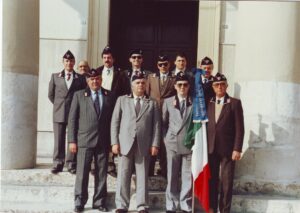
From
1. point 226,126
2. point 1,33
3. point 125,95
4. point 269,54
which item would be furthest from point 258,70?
point 1,33

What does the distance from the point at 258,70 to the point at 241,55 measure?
411 millimetres

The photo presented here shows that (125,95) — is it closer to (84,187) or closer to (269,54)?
(84,187)

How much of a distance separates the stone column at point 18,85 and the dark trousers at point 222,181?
3200 mm

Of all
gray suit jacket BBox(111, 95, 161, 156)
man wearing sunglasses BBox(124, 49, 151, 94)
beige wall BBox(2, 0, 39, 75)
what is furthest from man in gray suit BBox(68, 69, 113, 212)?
beige wall BBox(2, 0, 39, 75)

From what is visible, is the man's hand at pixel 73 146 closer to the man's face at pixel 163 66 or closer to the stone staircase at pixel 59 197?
the stone staircase at pixel 59 197

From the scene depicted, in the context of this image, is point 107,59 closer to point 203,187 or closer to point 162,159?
point 162,159

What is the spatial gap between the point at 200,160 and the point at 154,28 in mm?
5454

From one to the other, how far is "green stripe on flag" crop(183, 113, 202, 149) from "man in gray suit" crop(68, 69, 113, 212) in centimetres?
114

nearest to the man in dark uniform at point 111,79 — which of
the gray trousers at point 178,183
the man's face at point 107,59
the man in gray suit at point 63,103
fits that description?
the man's face at point 107,59

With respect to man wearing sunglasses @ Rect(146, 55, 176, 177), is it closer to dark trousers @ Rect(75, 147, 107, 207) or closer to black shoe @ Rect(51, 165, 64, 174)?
dark trousers @ Rect(75, 147, 107, 207)

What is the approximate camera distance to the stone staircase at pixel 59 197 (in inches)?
342

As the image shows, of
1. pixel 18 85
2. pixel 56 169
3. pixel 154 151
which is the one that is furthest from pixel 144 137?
pixel 18 85

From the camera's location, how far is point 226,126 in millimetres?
8477

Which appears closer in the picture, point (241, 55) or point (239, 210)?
point (239, 210)
